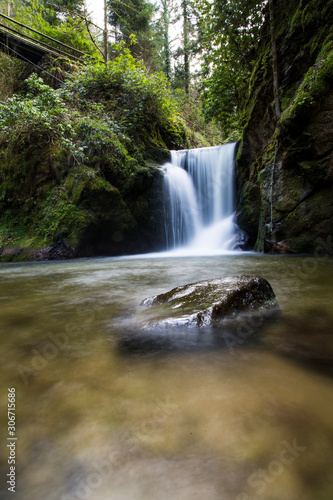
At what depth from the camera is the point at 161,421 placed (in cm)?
111

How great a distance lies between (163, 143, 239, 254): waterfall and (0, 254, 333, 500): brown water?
8376 mm

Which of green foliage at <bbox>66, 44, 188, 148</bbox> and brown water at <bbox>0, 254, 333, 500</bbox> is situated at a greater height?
green foliage at <bbox>66, 44, 188, 148</bbox>

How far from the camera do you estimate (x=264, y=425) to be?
1.07m

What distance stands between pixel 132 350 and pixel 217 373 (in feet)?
1.99

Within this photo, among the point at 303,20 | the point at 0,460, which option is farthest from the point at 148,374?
the point at 303,20

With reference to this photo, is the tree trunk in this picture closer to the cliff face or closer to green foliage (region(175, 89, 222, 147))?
green foliage (region(175, 89, 222, 147))

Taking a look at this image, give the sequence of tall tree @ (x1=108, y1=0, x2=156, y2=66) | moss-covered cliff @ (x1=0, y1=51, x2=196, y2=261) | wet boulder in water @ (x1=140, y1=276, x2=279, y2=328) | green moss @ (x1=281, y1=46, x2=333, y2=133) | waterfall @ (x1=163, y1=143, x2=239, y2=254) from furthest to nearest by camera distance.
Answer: tall tree @ (x1=108, y1=0, x2=156, y2=66), waterfall @ (x1=163, y1=143, x2=239, y2=254), moss-covered cliff @ (x1=0, y1=51, x2=196, y2=261), green moss @ (x1=281, y1=46, x2=333, y2=133), wet boulder in water @ (x1=140, y1=276, x2=279, y2=328)

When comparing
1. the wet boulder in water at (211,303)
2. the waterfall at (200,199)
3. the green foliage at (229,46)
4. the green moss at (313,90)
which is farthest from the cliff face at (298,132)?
the wet boulder in water at (211,303)

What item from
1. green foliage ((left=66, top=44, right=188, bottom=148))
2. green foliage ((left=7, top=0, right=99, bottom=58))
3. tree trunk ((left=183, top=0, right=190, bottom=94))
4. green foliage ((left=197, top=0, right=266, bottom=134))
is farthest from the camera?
tree trunk ((left=183, top=0, right=190, bottom=94))

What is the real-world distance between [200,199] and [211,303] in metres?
9.02

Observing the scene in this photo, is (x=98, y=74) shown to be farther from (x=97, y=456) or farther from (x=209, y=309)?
(x=97, y=456)

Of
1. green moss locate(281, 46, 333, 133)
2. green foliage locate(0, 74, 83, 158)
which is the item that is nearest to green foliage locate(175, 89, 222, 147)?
green foliage locate(0, 74, 83, 158)

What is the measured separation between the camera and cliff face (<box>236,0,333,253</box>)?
6.19m

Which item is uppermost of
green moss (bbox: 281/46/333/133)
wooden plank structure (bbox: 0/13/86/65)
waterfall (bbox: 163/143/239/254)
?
wooden plank structure (bbox: 0/13/86/65)
